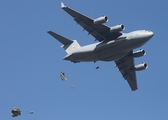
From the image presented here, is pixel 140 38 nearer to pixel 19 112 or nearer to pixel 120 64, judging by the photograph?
pixel 120 64

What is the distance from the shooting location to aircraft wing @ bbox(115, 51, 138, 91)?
42781 mm

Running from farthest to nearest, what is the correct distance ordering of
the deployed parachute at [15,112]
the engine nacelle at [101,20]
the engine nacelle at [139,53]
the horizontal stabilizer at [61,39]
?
the engine nacelle at [139,53] → the horizontal stabilizer at [61,39] → the engine nacelle at [101,20] → the deployed parachute at [15,112]

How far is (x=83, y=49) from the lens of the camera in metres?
38.8

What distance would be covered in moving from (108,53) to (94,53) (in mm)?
1419

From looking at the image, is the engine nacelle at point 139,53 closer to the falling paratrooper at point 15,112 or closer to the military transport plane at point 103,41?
the military transport plane at point 103,41

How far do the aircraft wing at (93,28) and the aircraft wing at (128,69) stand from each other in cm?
485

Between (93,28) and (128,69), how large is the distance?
328 inches

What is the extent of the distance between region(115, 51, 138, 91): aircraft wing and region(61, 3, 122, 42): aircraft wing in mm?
4849

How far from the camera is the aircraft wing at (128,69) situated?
42.8 meters

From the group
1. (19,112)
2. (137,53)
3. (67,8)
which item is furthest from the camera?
(137,53)

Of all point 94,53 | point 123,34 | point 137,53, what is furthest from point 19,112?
point 137,53

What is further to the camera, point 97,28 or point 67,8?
point 97,28

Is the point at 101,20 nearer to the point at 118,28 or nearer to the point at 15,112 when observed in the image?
the point at 118,28

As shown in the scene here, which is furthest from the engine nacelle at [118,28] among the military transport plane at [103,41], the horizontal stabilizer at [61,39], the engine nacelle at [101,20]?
the horizontal stabilizer at [61,39]
